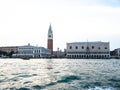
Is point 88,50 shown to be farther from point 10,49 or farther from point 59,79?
point 59,79

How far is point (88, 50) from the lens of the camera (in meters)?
141

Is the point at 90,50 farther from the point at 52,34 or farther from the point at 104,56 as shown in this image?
the point at 52,34

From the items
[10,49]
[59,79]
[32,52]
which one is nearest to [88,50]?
[32,52]

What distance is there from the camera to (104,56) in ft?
457

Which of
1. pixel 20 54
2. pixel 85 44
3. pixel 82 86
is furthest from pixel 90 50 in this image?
pixel 82 86

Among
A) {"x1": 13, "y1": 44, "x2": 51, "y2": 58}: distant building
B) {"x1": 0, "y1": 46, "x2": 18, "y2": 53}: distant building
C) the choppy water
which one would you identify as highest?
{"x1": 0, "y1": 46, "x2": 18, "y2": 53}: distant building

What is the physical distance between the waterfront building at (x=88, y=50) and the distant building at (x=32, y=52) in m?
15.0

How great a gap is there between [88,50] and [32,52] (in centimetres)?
3239

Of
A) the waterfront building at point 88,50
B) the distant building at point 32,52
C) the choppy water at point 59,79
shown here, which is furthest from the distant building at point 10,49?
the choppy water at point 59,79

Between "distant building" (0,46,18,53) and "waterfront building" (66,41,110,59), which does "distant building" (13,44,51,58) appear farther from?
"waterfront building" (66,41,110,59)

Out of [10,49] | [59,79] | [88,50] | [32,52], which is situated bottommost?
[59,79]

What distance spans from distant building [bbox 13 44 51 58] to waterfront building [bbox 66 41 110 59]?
1504 centimetres

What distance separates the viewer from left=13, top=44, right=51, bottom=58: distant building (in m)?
151

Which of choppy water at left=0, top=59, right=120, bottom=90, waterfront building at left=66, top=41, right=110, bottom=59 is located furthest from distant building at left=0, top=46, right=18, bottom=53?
choppy water at left=0, top=59, right=120, bottom=90
